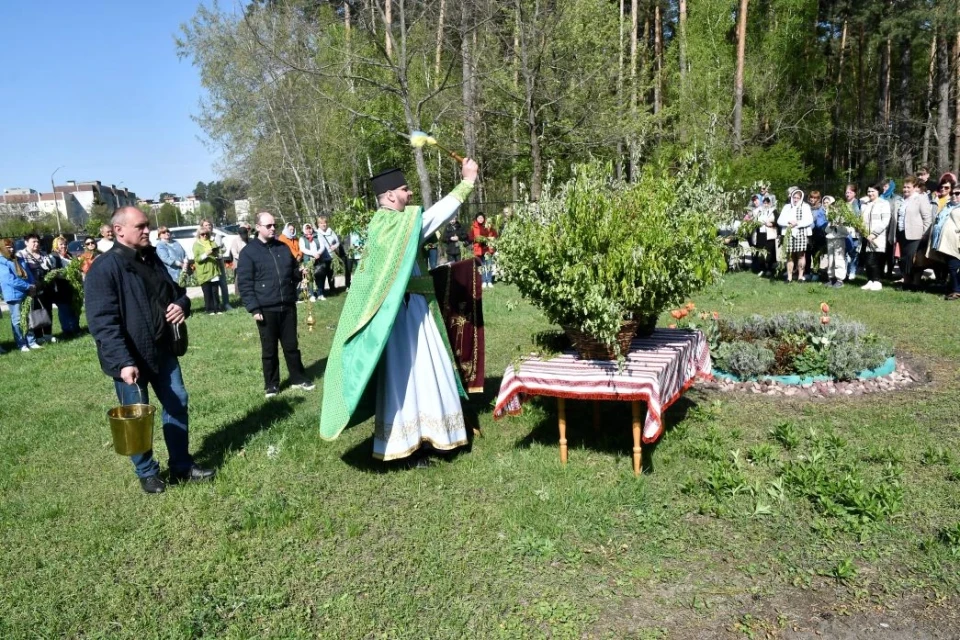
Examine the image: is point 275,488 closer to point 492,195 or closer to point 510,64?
point 510,64

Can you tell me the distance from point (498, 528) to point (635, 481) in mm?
1032

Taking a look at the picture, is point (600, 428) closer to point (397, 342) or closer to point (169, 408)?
point (397, 342)

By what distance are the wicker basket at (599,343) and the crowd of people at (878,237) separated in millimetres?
6246

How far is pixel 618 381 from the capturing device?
436 cm

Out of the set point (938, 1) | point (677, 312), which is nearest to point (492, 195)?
point (938, 1)

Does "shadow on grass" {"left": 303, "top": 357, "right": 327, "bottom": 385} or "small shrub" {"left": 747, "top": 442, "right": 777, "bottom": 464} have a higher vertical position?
"small shrub" {"left": 747, "top": 442, "right": 777, "bottom": 464}

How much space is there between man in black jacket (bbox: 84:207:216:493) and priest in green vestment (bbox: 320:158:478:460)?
1.08 m

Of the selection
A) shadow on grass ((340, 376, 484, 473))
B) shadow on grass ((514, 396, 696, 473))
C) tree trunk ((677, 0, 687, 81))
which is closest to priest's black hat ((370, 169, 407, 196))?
shadow on grass ((340, 376, 484, 473))

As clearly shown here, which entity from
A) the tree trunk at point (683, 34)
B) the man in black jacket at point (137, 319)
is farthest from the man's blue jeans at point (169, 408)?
the tree trunk at point (683, 34)

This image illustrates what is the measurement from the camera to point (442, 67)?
22422 millimetres

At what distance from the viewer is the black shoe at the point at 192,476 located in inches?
201

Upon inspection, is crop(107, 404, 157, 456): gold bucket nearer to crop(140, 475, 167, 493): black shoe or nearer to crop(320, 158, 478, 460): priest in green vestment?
crop(140, 475, 167, 493): black shoe

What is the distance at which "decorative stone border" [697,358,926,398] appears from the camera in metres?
6.23

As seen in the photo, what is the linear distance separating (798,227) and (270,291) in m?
10.4
